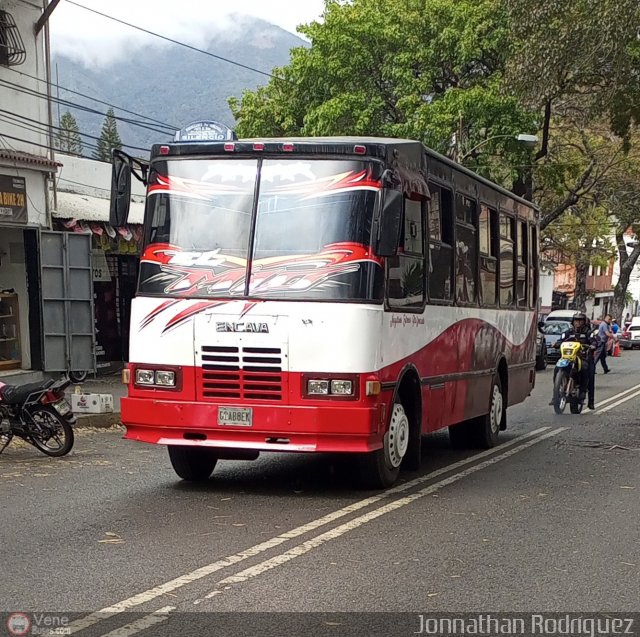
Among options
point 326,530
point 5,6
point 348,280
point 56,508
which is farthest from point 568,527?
point 5,6

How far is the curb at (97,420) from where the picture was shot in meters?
16.0

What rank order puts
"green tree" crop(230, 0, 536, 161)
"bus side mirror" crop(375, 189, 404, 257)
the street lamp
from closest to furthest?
"bus side mirror" crop(375, 189, 404, 257) < the street lamp < "green tree" crop(230, 0, 536, 161)

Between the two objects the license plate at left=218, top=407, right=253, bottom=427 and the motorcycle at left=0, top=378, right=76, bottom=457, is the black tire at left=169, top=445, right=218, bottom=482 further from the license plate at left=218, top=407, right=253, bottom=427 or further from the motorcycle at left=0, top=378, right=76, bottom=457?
the motorcycle at left=0, top=378, right=76, bottom=457

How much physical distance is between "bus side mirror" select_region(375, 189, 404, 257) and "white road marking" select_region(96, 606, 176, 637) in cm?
420

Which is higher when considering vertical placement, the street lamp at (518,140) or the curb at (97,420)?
the street lamp at (518,140)

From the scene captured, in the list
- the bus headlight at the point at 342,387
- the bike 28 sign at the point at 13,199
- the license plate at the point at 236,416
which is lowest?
the license plate at the point at 236,416

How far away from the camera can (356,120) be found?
33594 millimetres

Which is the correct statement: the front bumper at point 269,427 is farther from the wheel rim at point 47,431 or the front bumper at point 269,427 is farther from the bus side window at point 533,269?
the bus side window at point 533,269

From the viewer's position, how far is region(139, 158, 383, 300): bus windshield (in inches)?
372

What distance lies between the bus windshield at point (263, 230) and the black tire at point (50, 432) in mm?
3065

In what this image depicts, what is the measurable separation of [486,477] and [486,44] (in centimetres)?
2343

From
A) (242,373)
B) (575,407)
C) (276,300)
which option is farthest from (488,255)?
(575,407)

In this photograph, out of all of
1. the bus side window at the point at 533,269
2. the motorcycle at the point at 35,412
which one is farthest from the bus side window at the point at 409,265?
the bus side window at the point at 533,269

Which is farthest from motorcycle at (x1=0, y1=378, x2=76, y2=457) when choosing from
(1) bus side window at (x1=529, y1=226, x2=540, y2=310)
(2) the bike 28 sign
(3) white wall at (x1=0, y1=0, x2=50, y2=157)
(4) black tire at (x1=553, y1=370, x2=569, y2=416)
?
(4) black tire at (x1=553, y1=370, x2=569, y2=416)
